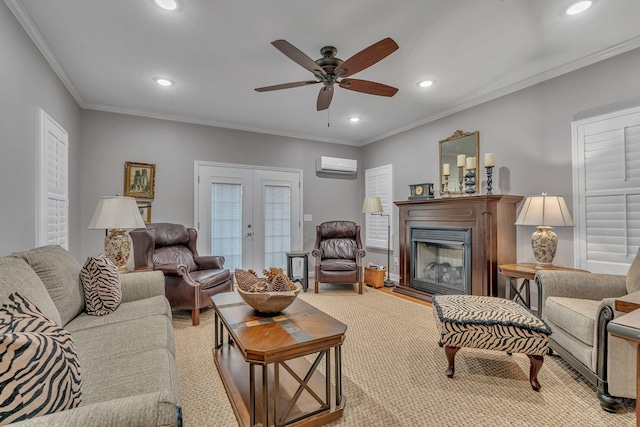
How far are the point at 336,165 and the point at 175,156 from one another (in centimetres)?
270

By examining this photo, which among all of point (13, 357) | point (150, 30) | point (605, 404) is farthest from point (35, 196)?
point (605, 404)

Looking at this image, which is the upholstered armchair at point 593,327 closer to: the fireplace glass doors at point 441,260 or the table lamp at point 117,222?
the fireplace glass doors at point 441,260

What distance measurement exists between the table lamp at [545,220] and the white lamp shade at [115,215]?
3725 millimetres

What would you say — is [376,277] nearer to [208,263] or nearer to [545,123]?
[208,263]

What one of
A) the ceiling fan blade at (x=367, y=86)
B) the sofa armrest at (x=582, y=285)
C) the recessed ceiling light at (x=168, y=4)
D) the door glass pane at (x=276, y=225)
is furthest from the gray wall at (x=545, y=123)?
the recessed ceiling light at (x=168, y=4)

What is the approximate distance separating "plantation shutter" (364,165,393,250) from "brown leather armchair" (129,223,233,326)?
2854 millimetres

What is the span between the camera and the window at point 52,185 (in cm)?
255

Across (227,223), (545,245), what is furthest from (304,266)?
(545,245)

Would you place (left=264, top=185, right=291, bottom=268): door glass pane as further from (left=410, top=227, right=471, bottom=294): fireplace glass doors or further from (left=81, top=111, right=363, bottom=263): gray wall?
(left=410, top=227, right=471, bottom=294): fireplace glass doors

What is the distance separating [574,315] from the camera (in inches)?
78.5

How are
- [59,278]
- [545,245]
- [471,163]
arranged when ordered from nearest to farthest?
[59,278], [545,245], [471,163]

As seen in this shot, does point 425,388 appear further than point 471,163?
No

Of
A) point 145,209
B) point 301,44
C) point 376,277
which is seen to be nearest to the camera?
point 301,44

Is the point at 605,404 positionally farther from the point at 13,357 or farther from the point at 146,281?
the point at 146,281
